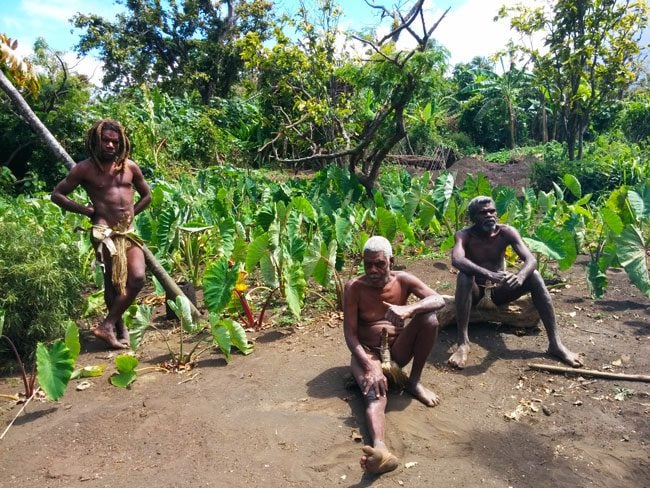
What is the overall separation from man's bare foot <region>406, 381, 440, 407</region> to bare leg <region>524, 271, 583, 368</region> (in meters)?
1.12

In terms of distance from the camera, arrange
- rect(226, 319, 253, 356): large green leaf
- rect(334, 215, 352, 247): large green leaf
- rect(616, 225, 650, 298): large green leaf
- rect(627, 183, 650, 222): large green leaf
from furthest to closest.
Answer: rect(334, 215, 352, 247): large green leaf, rect(627, 183, 650, 222): large green leaf, rect(616, 225, 650, 298): large green leaf, rect(226, 319, 253, 356): large green leaf

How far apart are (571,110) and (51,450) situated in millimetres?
11585

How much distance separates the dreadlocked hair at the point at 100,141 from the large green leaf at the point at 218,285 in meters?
1.09

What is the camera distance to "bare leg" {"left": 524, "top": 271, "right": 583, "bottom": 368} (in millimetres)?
3984

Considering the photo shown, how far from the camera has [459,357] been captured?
3916mm

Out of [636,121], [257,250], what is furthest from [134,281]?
[636,121]

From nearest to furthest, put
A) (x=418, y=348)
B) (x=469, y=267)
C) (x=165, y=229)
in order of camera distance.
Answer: (x=418, y=348) → (x=469, y=267) → (x=165, y=229)

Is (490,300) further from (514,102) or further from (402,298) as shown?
(514,102)

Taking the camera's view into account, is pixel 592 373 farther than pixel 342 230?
No

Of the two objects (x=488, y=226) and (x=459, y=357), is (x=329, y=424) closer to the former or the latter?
(x=459, y=357)

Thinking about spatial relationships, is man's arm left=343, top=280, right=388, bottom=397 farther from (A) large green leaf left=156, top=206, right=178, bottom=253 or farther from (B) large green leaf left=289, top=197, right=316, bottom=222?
(B) large green leaf left=289, top=197, right=316, bottom=222

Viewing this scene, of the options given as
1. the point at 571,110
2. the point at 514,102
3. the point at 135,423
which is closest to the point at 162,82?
the point at 514,102

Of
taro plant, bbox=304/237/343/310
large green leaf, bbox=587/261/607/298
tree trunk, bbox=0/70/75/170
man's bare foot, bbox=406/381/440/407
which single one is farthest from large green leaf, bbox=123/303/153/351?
large green leaf, bbox=587/261/607/298

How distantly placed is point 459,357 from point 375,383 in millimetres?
1016
